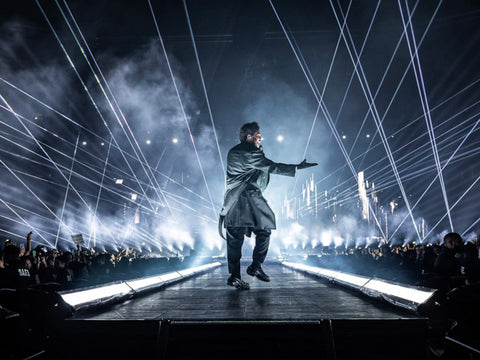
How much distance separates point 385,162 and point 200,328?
154 feet

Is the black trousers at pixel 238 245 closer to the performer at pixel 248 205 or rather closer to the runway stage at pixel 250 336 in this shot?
the performer at pixel 248 205

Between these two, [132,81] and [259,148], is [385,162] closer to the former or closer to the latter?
[132,81]

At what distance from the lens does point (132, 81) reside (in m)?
23.2

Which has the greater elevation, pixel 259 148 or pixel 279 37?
pixel 279 37

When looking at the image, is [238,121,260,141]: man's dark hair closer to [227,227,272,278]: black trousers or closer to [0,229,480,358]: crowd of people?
[227,227,272,278]: black trousers

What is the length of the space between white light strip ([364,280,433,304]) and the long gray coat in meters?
1.88

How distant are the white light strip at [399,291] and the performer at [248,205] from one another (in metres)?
1.86

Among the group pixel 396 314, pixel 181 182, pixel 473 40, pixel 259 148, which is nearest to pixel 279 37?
pixel 473 40

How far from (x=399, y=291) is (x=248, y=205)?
257 centimetres

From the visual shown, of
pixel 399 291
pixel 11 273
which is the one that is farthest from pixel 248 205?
pixel 11 273

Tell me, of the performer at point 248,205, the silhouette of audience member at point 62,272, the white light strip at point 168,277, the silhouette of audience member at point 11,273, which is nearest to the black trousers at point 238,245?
the performer at point 248,205

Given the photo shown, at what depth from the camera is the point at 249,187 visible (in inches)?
198

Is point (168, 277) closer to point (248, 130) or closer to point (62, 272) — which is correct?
point (248, 130)

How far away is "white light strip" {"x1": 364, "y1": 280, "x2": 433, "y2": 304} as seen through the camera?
2330 millimetres
